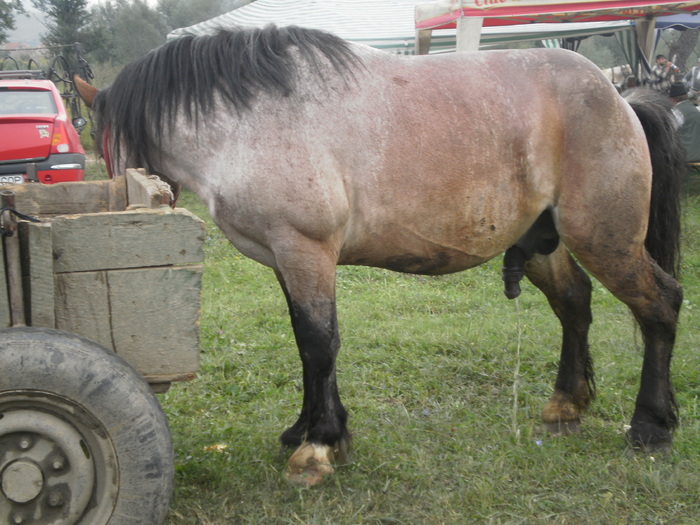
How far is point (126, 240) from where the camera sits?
6.75ft

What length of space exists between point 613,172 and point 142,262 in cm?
206

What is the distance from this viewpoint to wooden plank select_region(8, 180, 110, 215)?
303cm

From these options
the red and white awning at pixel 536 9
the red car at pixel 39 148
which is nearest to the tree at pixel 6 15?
the red car at pixel 39 148

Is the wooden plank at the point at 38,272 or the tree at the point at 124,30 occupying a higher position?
the tree at the point at 124,30

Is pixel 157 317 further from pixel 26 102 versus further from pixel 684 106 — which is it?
pixel 684 106

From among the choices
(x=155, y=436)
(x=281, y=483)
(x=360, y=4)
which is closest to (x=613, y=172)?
(x=281, y=483)

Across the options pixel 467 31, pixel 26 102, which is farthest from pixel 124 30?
pixel 467 31

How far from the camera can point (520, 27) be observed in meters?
10.8

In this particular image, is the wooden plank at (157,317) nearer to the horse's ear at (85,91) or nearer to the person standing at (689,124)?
the horse's ear at (85,91)

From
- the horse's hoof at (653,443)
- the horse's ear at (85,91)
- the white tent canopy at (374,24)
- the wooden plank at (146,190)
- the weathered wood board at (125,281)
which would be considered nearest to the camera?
the weathered wood board at (125,281)

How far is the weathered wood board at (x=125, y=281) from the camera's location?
1.98 metres

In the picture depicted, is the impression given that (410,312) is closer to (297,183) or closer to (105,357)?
(297,183)

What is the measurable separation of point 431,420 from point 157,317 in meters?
1.88

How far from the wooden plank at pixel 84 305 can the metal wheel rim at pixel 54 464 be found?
10.8 inches
